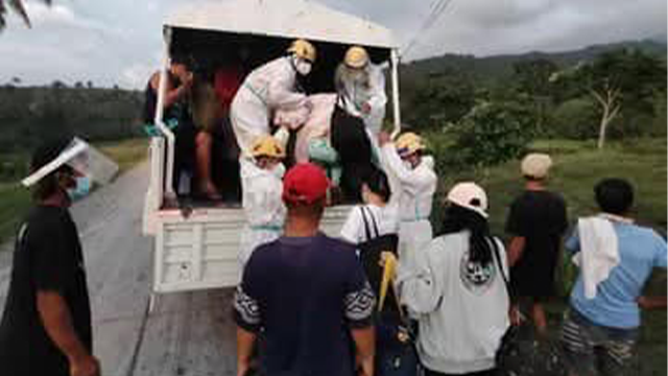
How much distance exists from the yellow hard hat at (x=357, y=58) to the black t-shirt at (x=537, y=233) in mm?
1727

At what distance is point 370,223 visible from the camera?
2.21m

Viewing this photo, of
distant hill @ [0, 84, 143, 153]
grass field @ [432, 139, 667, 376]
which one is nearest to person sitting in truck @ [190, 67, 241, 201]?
grass field @ [432, 139, 667, 376]

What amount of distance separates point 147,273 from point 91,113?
45199 millimetres

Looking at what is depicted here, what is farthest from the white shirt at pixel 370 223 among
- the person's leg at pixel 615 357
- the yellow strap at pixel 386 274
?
the person's leg at pixel 615 357

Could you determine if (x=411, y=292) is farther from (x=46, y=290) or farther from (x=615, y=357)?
(x=46, y=290)

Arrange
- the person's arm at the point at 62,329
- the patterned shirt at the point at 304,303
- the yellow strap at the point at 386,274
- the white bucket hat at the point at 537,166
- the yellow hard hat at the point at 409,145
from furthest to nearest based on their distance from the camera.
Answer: the yellow hard hat at the point at 409,145, the white bucket hat at the point at 537,166, the yellow strap at the point at 386,274, the person's arm at the point at 62,329, the patterned shirt at the point at 304,303

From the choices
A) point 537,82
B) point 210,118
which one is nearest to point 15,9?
point 210,118

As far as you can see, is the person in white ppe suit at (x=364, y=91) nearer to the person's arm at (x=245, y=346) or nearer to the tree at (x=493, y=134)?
the person's arm at (x=245, y=346)

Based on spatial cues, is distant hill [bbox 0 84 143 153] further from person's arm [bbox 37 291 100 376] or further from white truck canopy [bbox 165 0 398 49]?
person's arm [bbox 37 291 100 376]

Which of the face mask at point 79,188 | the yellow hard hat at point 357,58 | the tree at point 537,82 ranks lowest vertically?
the face mask at point 79,188

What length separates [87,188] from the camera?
5.93 ft

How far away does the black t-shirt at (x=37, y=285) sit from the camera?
60.2 inches

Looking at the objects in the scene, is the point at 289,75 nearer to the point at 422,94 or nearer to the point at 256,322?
the point at 256,322

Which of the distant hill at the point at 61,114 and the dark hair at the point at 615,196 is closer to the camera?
the dark hair at the point at 615,196
